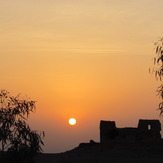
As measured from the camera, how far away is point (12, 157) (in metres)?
38.6

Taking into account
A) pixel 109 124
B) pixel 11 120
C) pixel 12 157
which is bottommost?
pixel 12 157

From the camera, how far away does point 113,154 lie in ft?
228

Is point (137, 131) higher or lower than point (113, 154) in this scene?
higher

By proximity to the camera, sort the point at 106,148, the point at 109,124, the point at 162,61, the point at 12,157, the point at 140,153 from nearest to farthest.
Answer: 1. the point at 162,61
2. the point at 12,157
3. the point at 140,153
4. the point at 106,148
5. the point at 109,124

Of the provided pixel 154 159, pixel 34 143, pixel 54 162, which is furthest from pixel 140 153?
pixel 34 143

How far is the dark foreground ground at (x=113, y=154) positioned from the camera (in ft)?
211

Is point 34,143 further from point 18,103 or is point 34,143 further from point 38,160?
point 38,160

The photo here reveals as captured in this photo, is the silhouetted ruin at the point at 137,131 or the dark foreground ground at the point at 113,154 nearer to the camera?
the dark foreground ground at the point at 113,154

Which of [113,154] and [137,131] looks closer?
[113,154]

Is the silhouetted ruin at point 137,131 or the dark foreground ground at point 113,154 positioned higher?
the silhouetted ruin at point 137,131

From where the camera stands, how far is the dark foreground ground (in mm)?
64438

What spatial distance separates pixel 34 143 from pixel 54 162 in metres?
27.8

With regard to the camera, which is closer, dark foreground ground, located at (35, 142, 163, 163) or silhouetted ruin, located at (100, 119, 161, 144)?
dark foreground ground, located at (35, 142, 163, 163)

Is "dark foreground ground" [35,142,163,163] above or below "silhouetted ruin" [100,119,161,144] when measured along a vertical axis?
below
